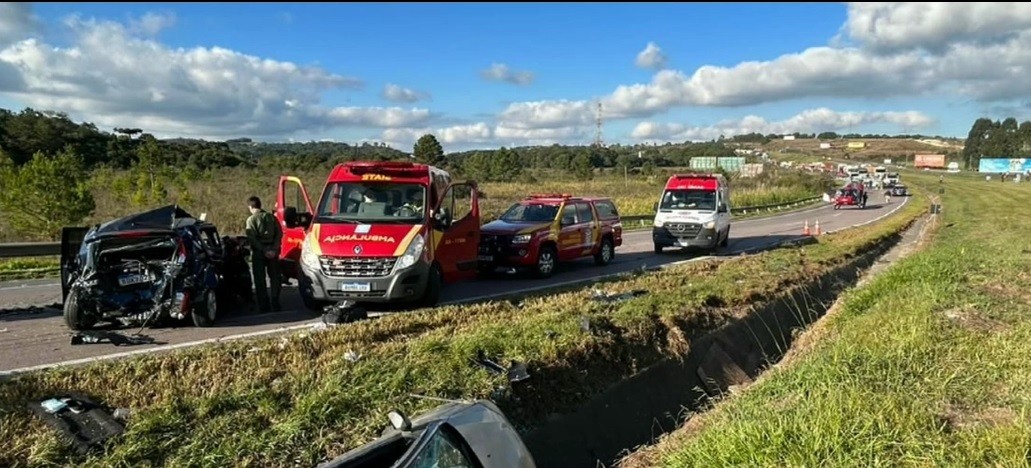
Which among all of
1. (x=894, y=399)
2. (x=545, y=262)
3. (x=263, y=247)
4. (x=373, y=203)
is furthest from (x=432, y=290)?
(x=894, y=399)

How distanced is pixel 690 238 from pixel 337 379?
1429 cm

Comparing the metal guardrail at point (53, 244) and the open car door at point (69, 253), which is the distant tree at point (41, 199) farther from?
the open car door at point (69, 253)

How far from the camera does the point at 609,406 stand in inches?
297

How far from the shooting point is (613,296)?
36.8ft

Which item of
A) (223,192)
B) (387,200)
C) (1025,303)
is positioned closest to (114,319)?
(387,200)

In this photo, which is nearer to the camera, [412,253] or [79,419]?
[79,419]

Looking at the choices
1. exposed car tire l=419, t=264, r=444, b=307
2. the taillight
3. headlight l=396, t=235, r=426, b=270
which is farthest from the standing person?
exposed car tire l=419, t=264, r=444, b=307

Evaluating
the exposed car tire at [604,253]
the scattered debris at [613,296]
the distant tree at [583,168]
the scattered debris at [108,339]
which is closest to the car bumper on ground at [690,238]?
the exposed car tire at [604,253]

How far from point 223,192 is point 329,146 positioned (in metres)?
60.5

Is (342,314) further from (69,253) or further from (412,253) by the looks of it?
(69,253)

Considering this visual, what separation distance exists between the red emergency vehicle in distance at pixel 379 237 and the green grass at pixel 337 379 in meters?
0.77

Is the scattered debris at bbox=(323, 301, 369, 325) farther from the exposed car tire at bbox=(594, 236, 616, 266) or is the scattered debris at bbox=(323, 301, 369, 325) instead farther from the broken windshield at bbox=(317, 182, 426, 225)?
the exposed car tire at bbox=(594, 236, 616, 266)

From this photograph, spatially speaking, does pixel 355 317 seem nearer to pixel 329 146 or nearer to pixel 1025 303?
pixel 1025 303

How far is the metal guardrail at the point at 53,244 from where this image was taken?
14.5m
